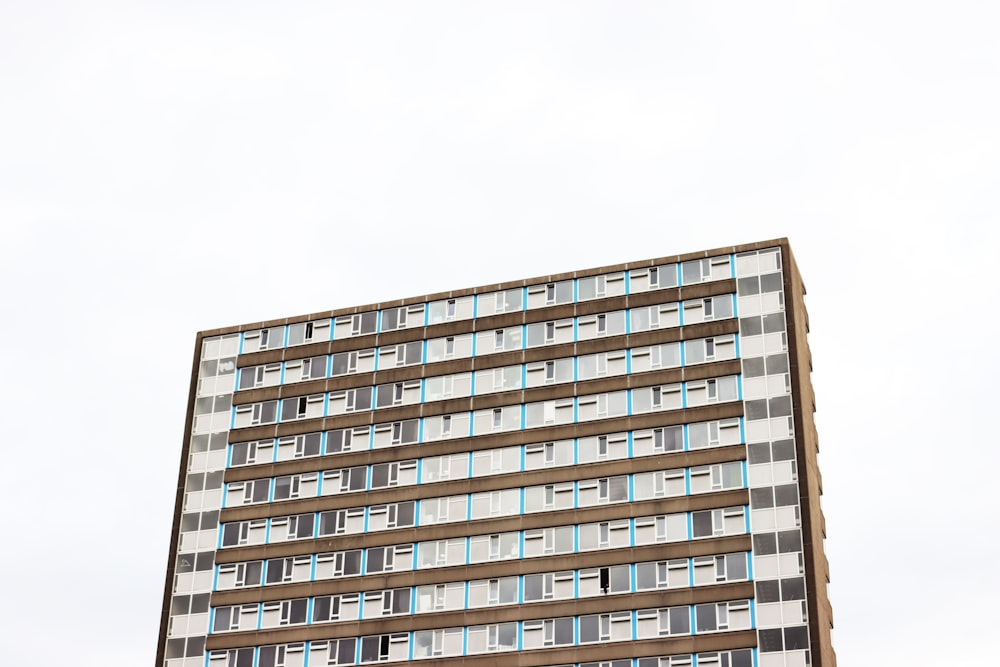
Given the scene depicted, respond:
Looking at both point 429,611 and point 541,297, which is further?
point 541,297

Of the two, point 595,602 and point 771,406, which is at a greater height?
point 771,406

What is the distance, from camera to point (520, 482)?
342 ft

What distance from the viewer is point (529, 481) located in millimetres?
104188

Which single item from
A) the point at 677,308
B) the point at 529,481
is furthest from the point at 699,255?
the point at 529,481

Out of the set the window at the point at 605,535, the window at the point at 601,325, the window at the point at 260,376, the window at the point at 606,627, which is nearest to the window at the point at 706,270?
the window at the point at 601,325

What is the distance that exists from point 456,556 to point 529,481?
6.67m

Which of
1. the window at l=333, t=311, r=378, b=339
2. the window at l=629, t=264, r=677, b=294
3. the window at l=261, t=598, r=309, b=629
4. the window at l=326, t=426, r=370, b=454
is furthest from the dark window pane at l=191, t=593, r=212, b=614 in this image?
the window at l=629, t=264, r=677, b=294

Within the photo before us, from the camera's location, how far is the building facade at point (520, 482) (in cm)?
9700

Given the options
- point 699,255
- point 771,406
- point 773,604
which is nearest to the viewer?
point 773,604

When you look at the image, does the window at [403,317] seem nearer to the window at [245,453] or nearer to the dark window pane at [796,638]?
the window at [245,453]

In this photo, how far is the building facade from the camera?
97.0 m

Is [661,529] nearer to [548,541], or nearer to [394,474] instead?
[548,541]

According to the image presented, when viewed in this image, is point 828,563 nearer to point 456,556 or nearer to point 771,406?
point 771,406

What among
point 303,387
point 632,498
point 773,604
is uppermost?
point 303,387
